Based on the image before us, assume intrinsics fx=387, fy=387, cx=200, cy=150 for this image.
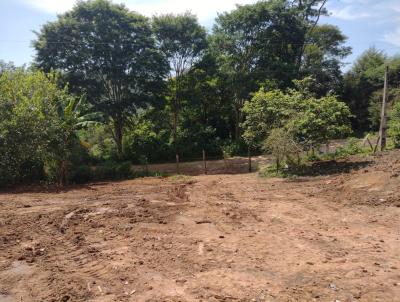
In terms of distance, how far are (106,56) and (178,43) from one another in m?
5.15

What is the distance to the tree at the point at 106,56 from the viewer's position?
78.8 ft

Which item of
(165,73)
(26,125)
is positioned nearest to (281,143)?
(26,125)

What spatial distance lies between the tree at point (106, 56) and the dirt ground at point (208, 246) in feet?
45.2

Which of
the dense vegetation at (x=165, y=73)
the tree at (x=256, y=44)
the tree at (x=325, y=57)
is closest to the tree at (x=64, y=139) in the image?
the dense vegetation at (x=165, y=73)

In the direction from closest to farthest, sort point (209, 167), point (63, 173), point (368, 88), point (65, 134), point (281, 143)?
point (281, 143)
point (65, 134)
point (63, 173)
point (209, 167)
point (368, 88)

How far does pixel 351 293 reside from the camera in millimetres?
5117

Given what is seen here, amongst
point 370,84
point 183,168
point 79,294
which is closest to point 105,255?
point 79,294

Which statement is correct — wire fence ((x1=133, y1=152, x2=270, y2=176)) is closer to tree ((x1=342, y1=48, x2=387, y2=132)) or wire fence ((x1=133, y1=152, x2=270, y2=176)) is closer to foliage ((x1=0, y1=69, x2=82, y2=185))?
foliage ((x1=0, y1=69, x2=82, y2=185))

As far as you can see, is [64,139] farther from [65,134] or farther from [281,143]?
[281,143]

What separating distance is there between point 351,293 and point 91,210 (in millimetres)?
6775

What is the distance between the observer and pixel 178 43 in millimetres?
26828

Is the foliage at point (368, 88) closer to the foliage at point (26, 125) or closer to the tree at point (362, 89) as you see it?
the tree at point (362, 89)

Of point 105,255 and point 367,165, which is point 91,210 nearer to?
point 105,255

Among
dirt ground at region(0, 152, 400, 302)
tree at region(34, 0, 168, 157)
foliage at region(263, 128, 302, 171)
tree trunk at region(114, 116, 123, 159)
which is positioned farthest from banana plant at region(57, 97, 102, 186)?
foliage at region(263, 128, 302, 171)
